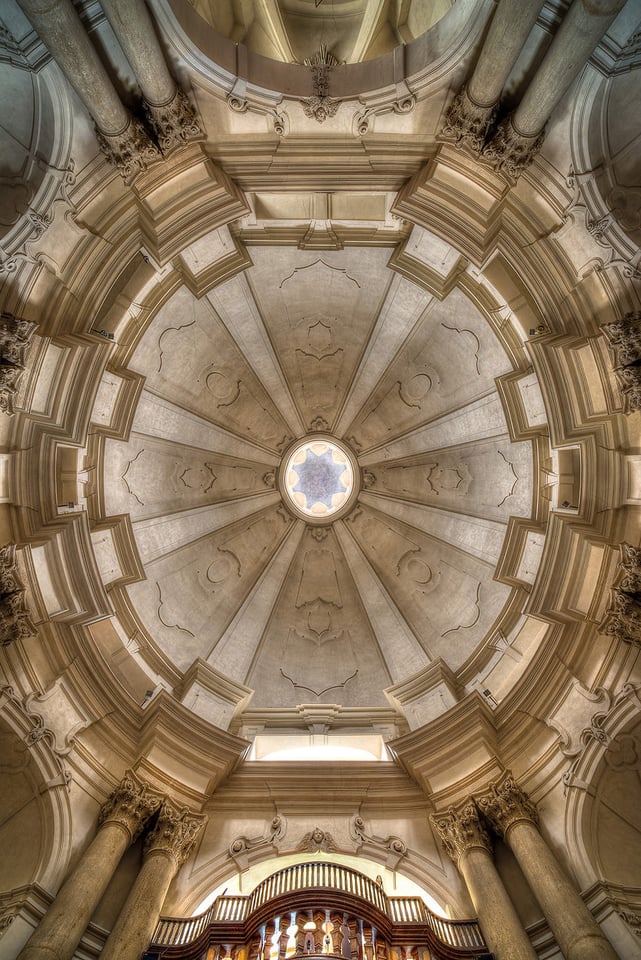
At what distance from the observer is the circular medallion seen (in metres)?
18.8

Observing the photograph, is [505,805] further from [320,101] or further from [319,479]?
[320,101]

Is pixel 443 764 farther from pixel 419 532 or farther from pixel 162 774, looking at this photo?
pixel 419 532

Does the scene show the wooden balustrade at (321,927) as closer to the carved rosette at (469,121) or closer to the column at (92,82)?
the column at (92,82)

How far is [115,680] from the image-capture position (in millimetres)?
11328

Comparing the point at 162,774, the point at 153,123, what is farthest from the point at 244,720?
the point at 153,123

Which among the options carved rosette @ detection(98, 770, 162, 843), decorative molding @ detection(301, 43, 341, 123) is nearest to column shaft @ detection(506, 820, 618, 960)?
carved rosette @ detection(98, 770, 162, 843)

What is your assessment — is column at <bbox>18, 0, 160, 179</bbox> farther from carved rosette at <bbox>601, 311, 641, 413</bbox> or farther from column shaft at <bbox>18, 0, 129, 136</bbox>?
carved rosette at <bbox>601, 311, 641, 413</bbox>

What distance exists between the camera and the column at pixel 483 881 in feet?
26.8

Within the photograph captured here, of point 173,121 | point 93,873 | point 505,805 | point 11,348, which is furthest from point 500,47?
point 93,873

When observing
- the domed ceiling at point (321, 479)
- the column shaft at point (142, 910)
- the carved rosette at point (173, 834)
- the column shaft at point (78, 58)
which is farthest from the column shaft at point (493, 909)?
the column shaft at point (78, 58)

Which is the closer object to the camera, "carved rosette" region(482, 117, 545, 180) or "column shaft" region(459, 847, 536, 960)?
"column shaft" region(459, 847, 536, 960)

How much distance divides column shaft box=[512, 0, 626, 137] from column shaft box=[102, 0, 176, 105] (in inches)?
223

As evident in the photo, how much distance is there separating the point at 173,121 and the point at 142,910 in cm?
1279

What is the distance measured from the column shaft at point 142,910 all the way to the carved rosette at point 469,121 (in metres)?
13.4
